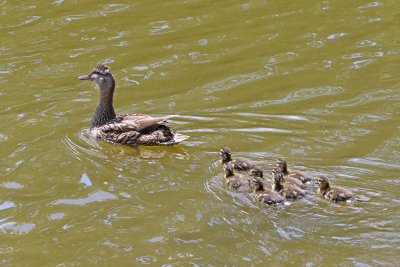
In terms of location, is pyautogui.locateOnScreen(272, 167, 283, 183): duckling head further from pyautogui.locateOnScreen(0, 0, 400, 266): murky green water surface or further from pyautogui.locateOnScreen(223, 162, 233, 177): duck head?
pyautogui.locateOnScreen(223, 162, 233, 177): duck head

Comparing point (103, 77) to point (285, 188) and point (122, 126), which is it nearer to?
point (122, 126)

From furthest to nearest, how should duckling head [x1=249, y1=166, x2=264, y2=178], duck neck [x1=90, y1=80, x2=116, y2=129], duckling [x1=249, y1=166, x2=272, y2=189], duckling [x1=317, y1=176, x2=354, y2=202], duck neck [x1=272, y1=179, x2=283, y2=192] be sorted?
duck neck [x1=90, y1=80, x2=116, y2=129] → duckling head [x1=249, y1=166, x2=264, y2=178] → duckling [x1=249, y1=166, x2=272, y2=189] → duck neck [x1=272, y1=179, x2=283, y2=192] → duckling [x1=317, y1=176, x2=354, y2=202]

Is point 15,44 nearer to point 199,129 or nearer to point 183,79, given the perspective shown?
point 183,79

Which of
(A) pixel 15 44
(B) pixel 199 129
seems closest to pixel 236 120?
(B) pixel 199 129

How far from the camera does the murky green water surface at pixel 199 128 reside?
5211 mm

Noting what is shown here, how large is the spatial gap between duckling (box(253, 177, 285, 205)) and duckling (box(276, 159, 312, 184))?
0.33 meters

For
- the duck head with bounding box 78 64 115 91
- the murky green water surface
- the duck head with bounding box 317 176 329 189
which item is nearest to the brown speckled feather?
the murky green water surface

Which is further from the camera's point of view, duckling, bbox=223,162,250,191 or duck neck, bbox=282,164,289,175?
duck neck, bbox=282,164,289,175

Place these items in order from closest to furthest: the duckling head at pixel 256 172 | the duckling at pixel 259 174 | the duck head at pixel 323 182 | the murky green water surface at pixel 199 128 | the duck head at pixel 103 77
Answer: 1. the murky green water surface at pixel 199 128
2. the duck head at pixel 323 182
3. the duckling at pixel 259 174
4. the duckling head at pixel 256 172
5. the duck head at pixel 103 77

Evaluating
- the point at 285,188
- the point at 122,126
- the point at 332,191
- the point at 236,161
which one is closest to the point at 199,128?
the point at 122,126

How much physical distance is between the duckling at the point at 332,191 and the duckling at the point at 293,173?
0.25 metres

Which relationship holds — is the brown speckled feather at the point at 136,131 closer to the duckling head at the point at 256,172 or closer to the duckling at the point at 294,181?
the duckling head at the point at 256,172

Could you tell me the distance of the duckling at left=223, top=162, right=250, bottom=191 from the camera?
6.06 metres

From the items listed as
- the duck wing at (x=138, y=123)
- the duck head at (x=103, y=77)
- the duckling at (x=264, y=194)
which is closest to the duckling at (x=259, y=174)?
the duckling at (x=264, y=194)
